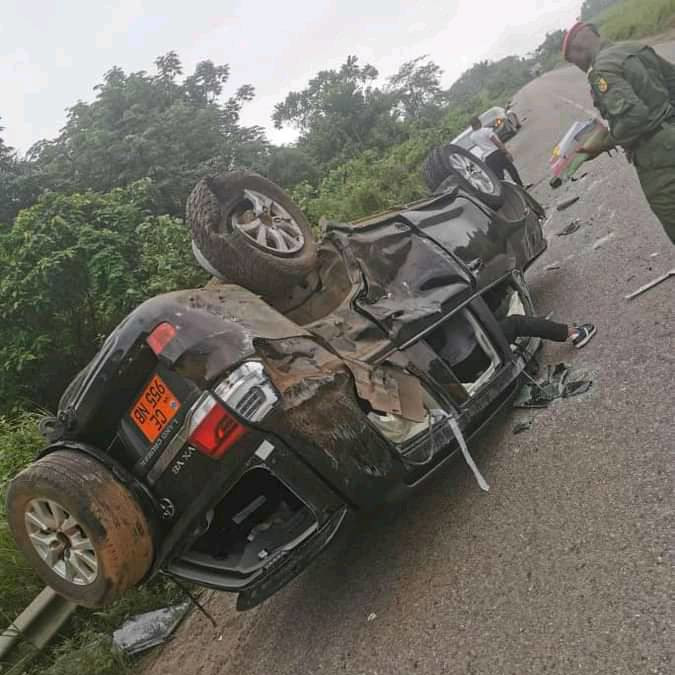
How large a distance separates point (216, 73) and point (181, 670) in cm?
2865

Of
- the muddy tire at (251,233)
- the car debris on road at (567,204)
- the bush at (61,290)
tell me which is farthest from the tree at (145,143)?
the muddy tire at (251,233)

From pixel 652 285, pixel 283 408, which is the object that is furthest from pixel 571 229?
pixel 283 408

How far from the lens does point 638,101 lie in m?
3.70

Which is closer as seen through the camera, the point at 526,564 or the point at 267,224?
the point at 526,564

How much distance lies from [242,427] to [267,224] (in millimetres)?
1856

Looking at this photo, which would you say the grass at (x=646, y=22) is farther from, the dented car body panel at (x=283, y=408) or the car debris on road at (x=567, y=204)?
the dented car body panel at (x=283, y=408)

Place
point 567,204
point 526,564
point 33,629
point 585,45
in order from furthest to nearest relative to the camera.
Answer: point 567,204 → point 585,45 → point 33,629 → point 526,564

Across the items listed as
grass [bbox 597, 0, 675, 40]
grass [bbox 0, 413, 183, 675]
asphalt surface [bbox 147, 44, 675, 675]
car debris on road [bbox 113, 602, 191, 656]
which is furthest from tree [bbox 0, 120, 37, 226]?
grass [bbox 597, 0, 675, 40]

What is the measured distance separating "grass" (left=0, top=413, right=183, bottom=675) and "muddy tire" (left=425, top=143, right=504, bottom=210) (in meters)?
3.34

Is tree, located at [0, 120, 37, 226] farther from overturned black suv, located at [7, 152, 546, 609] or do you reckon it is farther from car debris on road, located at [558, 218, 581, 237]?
overturned black suv, located at [7, 152, 546, 609]

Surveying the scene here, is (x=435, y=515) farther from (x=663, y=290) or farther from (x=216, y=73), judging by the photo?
(x=216, y=73)

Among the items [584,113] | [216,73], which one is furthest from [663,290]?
[216,73]

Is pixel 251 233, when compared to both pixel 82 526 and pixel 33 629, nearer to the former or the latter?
pixel 82 526

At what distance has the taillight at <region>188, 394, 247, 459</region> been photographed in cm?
246
